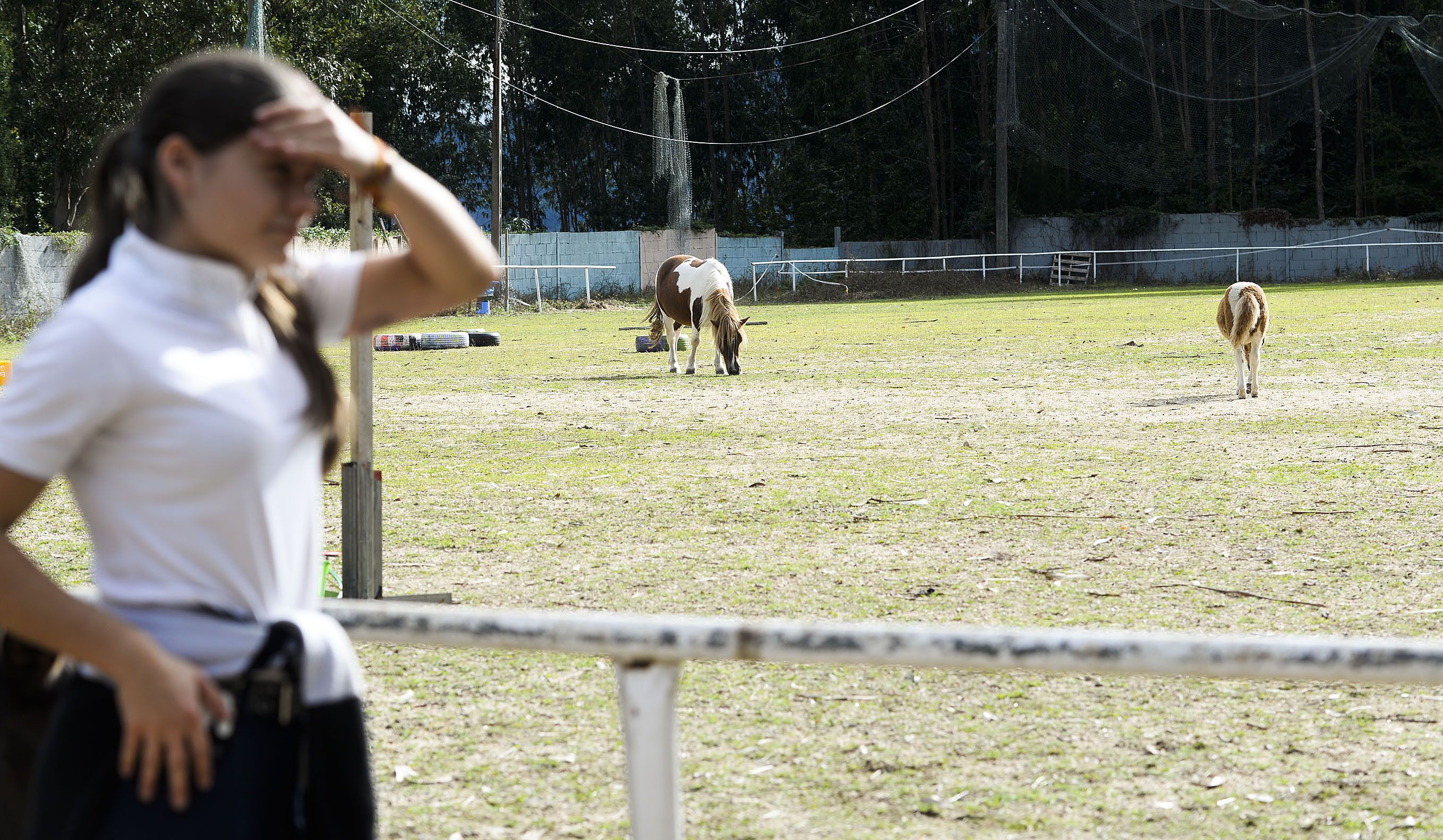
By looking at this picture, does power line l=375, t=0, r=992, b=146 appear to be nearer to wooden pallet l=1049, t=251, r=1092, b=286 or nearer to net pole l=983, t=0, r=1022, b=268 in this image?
net pole l=983, t=0, r=1022, b=268

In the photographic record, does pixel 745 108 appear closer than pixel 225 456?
No

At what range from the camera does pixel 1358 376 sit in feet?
48.6

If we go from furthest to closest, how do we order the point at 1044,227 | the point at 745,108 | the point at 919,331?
1. the point at 745,108
2. the point at 1044,227
3. the point at 919,331

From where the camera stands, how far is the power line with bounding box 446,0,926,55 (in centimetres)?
5694

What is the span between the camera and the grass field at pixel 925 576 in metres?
3.93

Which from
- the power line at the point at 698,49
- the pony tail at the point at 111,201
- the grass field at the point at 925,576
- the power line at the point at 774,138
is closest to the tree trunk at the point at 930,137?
the power line at the point at 774,138

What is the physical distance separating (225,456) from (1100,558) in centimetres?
577

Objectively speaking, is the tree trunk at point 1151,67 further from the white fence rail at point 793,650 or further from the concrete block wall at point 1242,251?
the white fence rail at point 793,650

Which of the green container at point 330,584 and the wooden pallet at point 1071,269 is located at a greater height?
the wooden pallet at point 1071,269

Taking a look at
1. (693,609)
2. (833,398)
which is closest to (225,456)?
(693,609)

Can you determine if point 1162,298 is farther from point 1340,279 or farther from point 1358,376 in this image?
point 1358,376

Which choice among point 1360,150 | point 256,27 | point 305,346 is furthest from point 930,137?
point 305,346

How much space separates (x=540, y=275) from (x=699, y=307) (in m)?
27.1

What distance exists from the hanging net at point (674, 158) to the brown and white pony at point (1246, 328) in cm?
3634
